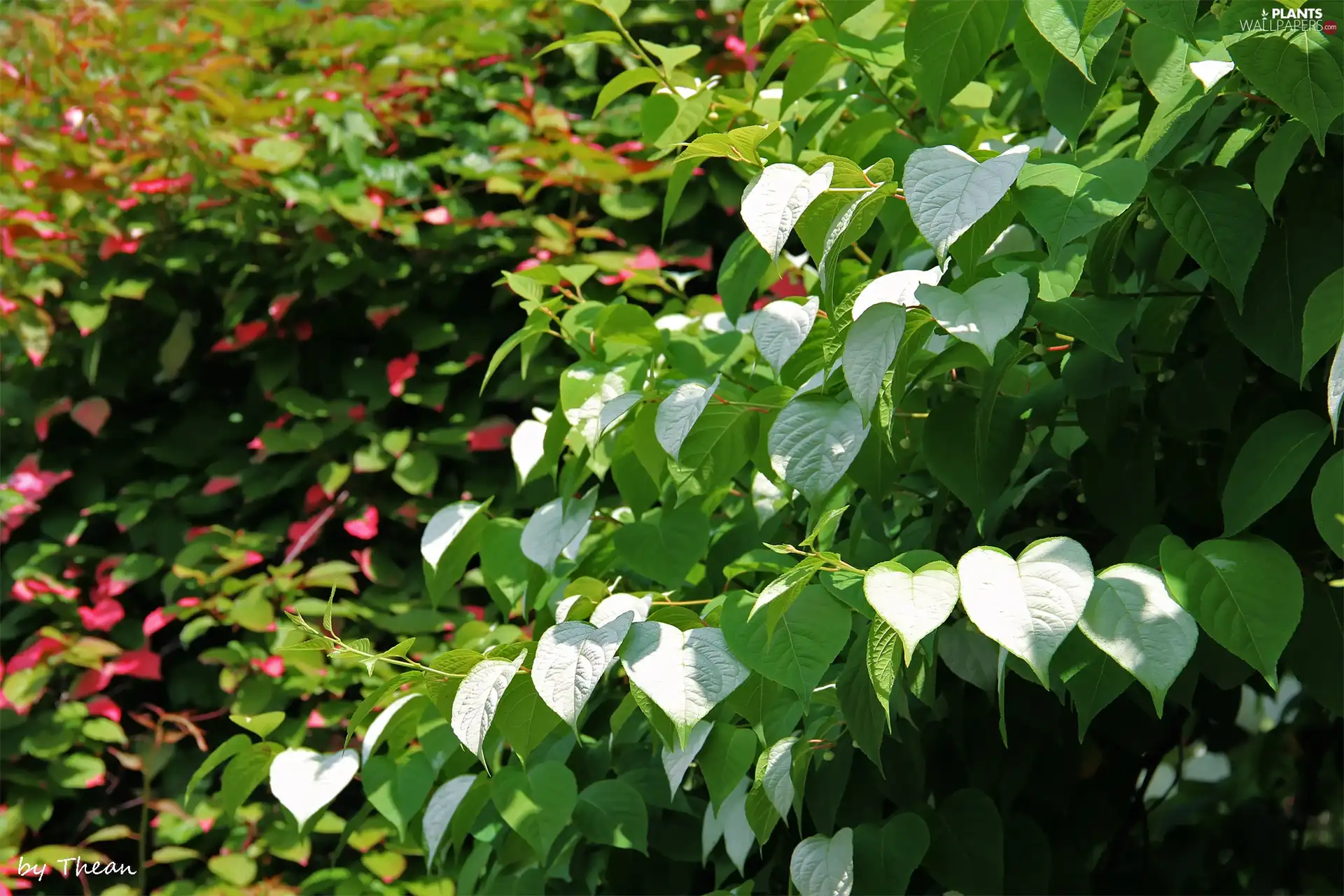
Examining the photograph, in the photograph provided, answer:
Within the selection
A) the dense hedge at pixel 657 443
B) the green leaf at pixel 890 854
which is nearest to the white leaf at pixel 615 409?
the dense hedge at pixel 657 443

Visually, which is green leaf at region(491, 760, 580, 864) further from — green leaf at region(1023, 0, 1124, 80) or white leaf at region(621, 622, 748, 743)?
green leaf at region(1023, 0, 1124, 80)

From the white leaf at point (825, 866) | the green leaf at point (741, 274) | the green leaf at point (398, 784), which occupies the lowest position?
the green leaf at point (398, 784)

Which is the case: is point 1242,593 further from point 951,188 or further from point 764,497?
point 764,497

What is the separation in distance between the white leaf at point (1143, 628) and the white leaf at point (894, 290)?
0.86ft

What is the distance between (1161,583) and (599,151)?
1541 millimetres

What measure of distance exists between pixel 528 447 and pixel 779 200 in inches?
23.4

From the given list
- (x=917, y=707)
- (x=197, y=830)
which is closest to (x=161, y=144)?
(x=197, y=830)

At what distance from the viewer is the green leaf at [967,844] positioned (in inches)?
40.1

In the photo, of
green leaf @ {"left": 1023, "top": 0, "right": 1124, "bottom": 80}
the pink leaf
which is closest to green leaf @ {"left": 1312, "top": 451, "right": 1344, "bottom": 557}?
green leaf @ {"left": 1023, "top": 0, "right": 1124, "bottom": 80}

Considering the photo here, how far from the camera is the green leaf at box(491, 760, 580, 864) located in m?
1.04

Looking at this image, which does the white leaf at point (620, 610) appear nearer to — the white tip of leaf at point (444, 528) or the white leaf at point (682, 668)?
the white leaf at point (682, 668)

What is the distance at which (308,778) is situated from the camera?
1.05m

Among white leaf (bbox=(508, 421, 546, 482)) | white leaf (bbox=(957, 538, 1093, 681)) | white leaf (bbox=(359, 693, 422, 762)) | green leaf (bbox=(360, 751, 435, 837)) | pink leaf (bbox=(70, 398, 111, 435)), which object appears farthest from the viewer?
pink leaf (bbox=(70, 398, 111, 435))

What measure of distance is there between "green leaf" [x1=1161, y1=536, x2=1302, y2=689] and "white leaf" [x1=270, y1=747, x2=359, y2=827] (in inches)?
30.3
